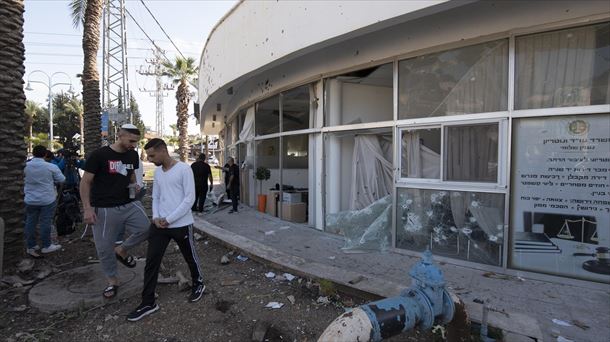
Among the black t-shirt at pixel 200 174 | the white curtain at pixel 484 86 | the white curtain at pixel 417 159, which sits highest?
the white curtain at pixel 484 86

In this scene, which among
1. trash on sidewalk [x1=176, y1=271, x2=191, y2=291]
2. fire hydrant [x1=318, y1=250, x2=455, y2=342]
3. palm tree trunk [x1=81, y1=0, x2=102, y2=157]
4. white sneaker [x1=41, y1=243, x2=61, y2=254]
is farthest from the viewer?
palm tree trunk [x1=81, y1=0, x2=102, y2=157]

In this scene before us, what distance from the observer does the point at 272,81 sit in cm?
840

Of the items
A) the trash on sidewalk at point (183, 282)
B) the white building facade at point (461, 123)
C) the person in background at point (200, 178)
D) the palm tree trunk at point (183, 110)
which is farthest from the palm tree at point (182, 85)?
the trash on sidewalk at point (183, 282)

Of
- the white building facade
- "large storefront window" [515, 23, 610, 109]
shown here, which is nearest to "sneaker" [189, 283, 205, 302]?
the white building facade

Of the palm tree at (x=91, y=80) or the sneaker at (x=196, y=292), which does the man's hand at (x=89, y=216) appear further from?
the palm tree at (x=91, y=80)

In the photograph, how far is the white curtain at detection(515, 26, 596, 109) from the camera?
13.4 ft

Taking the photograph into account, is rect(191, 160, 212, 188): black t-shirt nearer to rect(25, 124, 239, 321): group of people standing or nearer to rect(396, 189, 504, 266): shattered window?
rect(25, 124, 239, 321): group of people standing

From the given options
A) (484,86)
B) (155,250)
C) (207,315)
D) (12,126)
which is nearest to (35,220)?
(12,126)

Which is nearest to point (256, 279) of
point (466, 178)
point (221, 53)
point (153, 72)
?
point (466, 178)

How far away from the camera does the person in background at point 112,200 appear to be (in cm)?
369

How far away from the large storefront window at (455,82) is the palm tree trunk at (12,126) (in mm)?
5341

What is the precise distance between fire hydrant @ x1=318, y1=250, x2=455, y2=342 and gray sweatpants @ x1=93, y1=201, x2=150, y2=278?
268cm

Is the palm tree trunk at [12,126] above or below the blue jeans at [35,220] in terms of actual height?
above

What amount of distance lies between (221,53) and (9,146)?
4.98 metres
